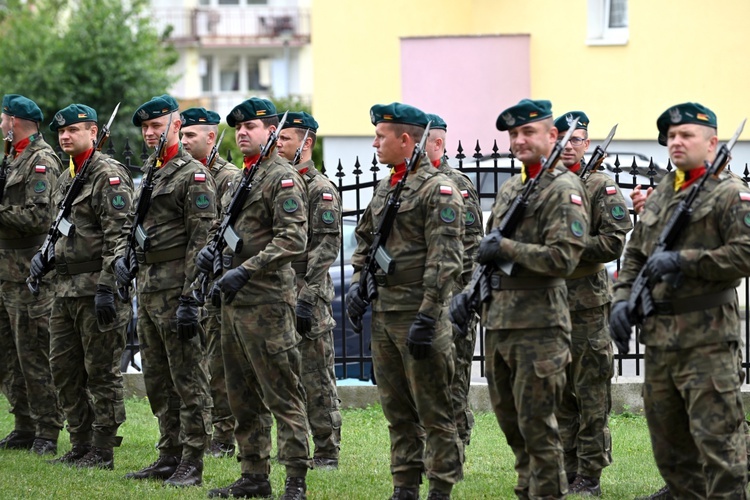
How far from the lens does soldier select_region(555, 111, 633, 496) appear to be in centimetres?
805

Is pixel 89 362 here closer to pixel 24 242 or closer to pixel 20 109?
pixel 24 242

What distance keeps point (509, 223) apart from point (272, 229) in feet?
5.40

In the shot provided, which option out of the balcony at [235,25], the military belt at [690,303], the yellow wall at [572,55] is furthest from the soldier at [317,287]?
the balcony at [235,25]

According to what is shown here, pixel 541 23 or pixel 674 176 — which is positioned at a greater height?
pixel 541 23

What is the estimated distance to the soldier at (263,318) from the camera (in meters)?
7.57

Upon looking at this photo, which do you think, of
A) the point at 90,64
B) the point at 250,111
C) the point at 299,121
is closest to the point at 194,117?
the point at 299,121

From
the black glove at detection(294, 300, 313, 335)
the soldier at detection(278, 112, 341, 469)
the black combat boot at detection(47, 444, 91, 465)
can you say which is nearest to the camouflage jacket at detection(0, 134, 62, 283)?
the black combat boot at detection(47, 444, 91, 465)

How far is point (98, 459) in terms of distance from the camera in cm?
882

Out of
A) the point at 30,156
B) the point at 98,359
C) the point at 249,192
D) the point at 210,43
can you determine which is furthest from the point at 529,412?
the point at 210,43

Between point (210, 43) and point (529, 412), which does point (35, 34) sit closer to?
point (210, 43)

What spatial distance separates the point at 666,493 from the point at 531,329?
6.12ft

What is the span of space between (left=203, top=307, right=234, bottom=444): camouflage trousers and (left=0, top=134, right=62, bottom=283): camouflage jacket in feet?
4.61

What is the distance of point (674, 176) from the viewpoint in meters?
6.63

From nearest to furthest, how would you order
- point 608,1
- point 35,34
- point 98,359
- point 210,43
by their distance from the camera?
point 98,359 < point 608,1 < point 35,34 < point 210,43
